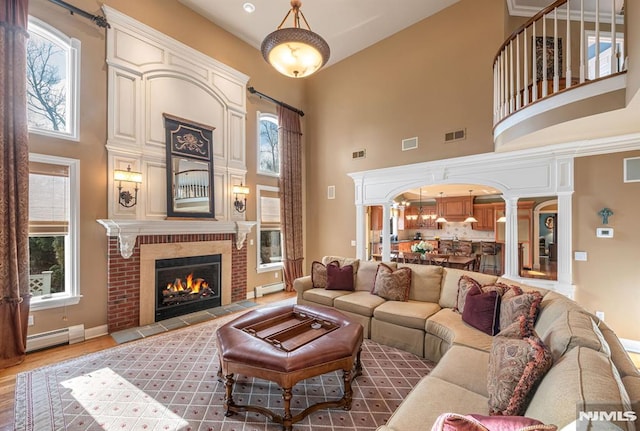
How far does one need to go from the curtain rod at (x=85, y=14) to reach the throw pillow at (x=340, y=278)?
4866 millimetres

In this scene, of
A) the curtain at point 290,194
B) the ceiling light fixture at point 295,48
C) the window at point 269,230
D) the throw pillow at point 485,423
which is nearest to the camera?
the throw pillow at point 485,423

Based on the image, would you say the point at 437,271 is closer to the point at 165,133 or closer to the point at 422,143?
the point at 422,143

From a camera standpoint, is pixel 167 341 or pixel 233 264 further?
pixel 233 264

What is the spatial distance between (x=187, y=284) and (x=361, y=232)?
11.8ft

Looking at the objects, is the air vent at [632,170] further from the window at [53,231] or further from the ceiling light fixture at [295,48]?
the window at [53,231]

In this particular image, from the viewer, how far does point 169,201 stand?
4.64 metres

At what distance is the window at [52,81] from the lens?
3.61 metres

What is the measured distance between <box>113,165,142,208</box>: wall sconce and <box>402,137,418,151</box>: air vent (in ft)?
15.6

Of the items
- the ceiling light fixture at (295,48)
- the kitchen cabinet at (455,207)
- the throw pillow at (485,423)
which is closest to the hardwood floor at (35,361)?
the throw pillow at (485,423)

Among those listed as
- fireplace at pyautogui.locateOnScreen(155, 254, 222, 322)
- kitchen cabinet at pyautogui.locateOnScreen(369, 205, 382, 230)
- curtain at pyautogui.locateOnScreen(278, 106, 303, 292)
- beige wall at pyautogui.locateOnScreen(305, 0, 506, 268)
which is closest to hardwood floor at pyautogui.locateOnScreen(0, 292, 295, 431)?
fireplace at pyautogui.locateOnScreen(155, 254, 222, 322)

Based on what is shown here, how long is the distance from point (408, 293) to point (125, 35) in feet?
18.5

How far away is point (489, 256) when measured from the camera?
9.05m

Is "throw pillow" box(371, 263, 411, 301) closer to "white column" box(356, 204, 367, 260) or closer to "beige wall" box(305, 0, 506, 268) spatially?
"white column" box(356, 204, 367, 260)

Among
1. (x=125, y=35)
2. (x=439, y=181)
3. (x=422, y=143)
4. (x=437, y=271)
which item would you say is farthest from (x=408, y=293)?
(x=125, y=35)
